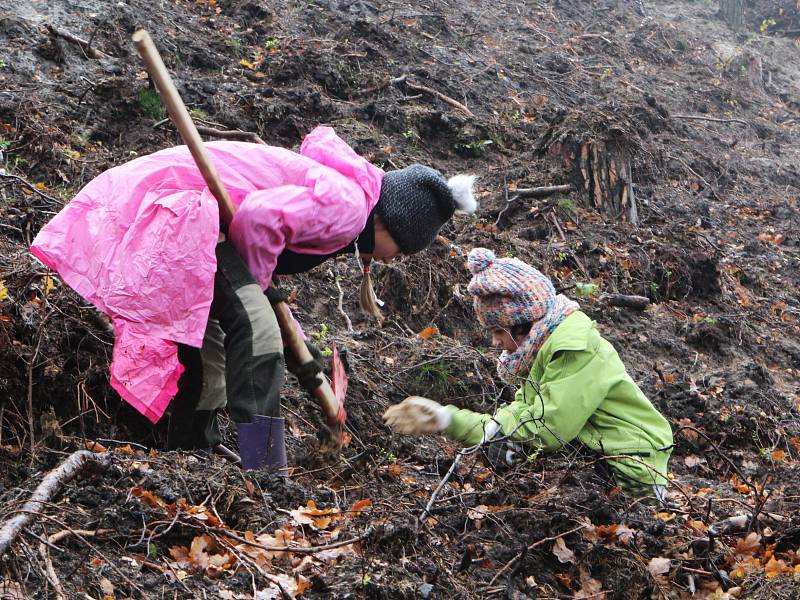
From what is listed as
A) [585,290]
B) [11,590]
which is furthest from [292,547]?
[585,290]

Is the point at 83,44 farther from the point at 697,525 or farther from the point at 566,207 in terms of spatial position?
the point at 697,525

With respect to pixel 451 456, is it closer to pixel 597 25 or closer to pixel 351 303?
pixel 351 303

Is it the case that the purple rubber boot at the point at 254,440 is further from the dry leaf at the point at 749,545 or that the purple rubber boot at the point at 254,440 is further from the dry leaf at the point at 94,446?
the dry leaf at the point at 749,545

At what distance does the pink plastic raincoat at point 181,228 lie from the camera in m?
3.06

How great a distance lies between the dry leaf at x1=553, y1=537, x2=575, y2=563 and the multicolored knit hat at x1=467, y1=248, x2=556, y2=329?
1.19 m

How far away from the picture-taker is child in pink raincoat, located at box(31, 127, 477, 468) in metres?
3.07

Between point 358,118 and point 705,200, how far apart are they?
14.4ft

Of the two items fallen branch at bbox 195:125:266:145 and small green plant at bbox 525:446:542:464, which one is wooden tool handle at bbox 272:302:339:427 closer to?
small green plant at bbox 525:446:542:464

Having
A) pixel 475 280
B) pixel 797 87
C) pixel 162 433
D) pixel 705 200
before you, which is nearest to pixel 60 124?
pixel 162 433

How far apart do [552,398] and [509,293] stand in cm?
54

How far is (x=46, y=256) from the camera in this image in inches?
126

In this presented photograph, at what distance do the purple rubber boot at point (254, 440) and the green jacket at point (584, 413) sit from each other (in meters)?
0.94

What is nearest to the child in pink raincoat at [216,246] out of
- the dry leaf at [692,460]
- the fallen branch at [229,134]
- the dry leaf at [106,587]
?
the dry leaf at [106,587]

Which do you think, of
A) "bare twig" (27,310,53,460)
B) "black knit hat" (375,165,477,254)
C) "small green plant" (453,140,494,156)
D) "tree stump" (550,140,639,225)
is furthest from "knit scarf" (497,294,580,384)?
"small green plant" (453,140,494,156)
